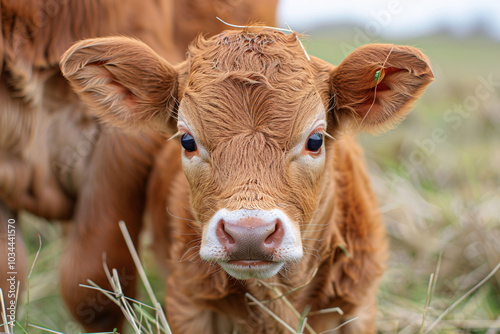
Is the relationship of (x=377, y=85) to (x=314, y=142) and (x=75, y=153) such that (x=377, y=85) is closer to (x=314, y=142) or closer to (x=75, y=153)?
(x=314, y=142)

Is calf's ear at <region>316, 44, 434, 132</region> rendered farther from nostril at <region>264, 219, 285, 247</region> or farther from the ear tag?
nostril at <region>264, 219, 285, 247</region>

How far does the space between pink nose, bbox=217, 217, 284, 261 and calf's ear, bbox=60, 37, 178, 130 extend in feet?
3.15

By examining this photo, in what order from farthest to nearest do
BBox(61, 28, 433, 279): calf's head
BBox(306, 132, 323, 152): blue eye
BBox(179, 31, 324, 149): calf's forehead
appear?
BBox(306, 132, 323, 152): blue eye < BBox(179, 31, 324, 149): calf's forehead < BBox(61, 28, 433, 279): calf's head

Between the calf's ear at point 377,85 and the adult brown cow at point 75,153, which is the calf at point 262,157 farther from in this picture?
the adult brown cow at point 75,153

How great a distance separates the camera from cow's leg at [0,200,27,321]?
3.87 meters

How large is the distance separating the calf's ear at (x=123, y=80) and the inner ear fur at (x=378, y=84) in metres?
0.88

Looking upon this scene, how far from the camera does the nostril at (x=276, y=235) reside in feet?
7.98

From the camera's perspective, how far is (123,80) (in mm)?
3086

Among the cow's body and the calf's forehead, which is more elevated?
the calf's forehead

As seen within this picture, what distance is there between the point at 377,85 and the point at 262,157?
2.66ft

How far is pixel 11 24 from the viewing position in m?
3.57

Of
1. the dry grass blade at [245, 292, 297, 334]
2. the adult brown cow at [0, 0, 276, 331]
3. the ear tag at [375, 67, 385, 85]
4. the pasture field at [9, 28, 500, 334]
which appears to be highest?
the ear tag at [375, 67, 385, 85]

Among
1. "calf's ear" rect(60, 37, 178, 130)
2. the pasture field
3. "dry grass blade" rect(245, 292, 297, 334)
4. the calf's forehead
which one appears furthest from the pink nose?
the pasture field

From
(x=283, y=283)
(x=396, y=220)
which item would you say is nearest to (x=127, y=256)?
(x=283, y=283)
